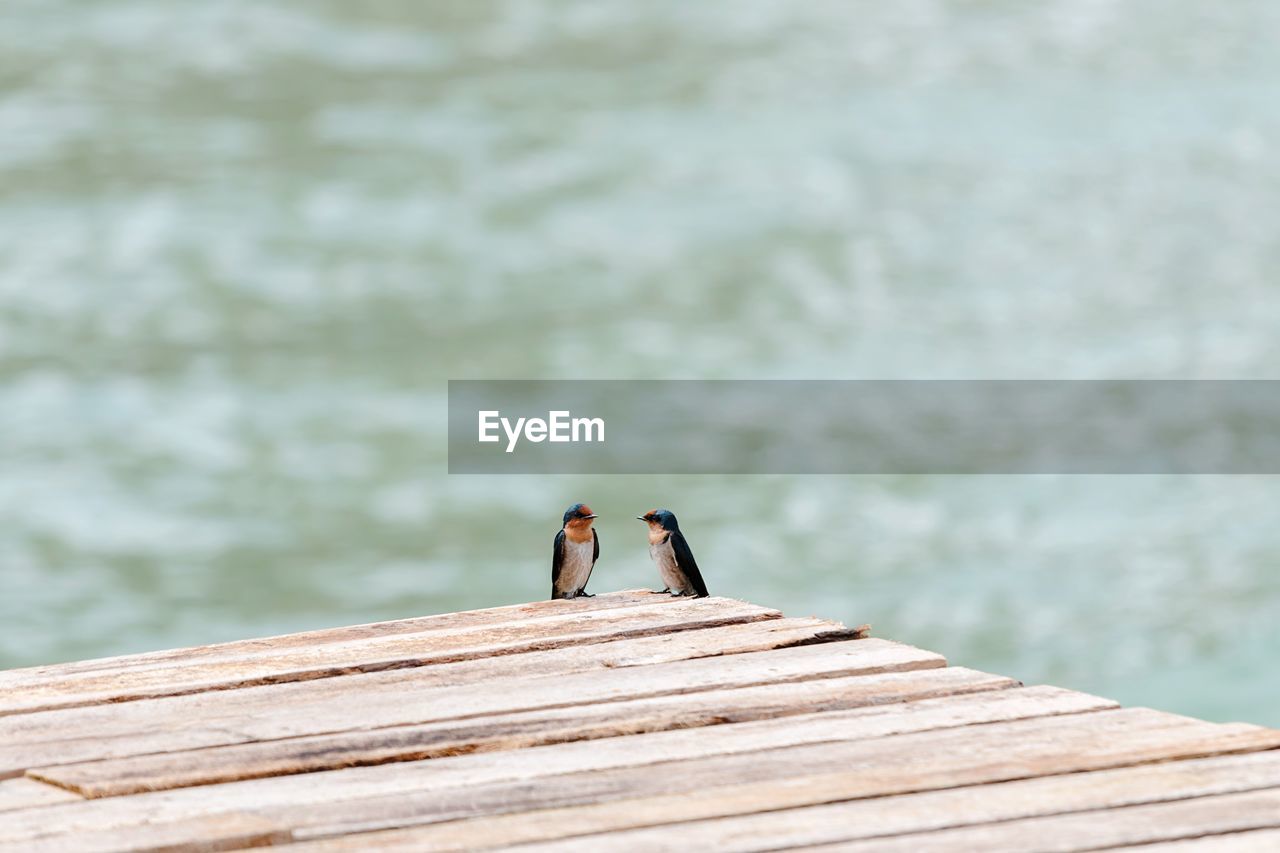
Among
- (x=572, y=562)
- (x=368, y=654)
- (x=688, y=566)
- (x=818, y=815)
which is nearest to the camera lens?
(x=818, y=815)

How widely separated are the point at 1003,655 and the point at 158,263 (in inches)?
292

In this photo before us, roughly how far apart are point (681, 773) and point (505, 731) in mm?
368

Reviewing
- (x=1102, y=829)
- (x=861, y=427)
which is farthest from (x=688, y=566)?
(x=861, y=427)

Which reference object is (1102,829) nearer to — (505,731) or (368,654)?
(505,731)

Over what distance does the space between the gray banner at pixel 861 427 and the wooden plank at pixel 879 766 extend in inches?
429

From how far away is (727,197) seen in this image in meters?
16.5

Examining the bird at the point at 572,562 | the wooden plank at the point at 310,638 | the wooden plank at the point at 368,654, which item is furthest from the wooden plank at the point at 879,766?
the bird at the point at 572,562

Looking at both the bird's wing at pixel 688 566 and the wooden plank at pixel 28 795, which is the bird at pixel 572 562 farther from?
the wooden plank at pixel 28 795

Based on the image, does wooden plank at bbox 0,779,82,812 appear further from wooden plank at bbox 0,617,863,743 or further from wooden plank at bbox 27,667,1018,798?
wooden plank at bbox 0,617,863,743

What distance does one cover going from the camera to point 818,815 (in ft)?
8.87

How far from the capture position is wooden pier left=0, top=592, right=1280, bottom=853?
266cm

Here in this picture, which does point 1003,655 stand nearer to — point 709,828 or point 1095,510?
point 1095,510

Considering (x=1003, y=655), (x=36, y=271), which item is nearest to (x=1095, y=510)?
(x=1003, y=655)

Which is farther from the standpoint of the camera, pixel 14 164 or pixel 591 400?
pixel 14 164
